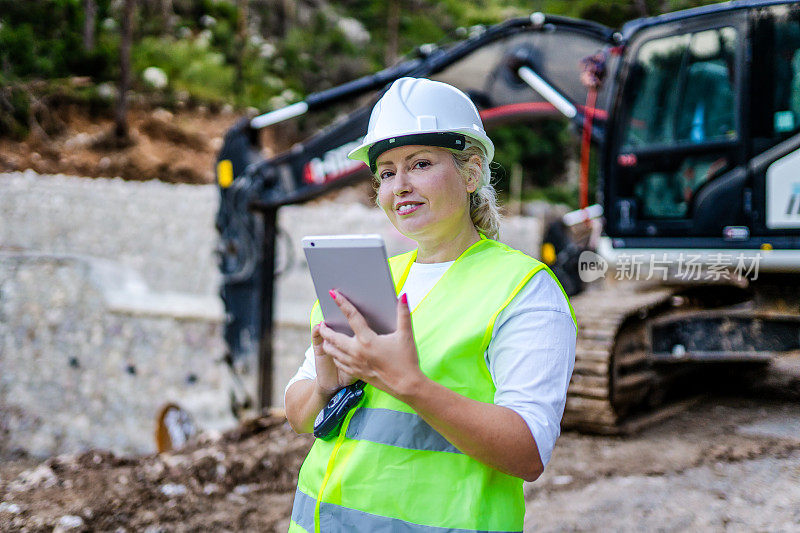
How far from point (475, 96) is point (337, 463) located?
4.19 m

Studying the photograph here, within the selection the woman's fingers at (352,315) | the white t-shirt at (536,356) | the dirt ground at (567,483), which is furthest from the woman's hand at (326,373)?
the dirt ground at (567,483)

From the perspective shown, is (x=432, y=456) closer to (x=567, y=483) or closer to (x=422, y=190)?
(x=422, y=190)

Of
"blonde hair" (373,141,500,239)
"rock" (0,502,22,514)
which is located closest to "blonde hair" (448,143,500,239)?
"blonde hair" (373,141,500,239)

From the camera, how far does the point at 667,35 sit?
175 inches

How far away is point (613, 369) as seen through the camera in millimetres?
4586

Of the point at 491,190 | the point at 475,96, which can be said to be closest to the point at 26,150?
the point at 475,96

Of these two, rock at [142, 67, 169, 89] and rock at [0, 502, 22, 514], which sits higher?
rock at [142, 67, 169, 89]

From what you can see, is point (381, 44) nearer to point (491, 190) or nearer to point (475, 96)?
point (475, 96)

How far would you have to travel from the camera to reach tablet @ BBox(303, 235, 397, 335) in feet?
3.84

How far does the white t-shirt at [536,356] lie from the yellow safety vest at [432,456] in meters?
0.02

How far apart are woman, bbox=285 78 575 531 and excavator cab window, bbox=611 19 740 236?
3.32m

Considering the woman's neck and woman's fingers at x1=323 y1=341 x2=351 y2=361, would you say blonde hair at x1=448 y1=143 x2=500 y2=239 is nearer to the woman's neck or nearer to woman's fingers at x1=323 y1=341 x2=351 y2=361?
the woman's neck

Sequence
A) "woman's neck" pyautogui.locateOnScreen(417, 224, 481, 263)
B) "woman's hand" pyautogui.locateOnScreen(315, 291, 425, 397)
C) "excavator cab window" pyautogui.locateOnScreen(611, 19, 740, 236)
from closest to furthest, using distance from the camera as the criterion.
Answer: "woman's hand" pyautogui.locateOnScreen(315, 291, 425, 397) → "woman's neck" pyautogui.locateOnScreen(417, 224, 481, 263) → "excavator cab window" pyautogui.locateOnScreen(611, 19, 740, 236)

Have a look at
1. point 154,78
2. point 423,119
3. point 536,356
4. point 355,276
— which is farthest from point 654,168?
point 154,78
